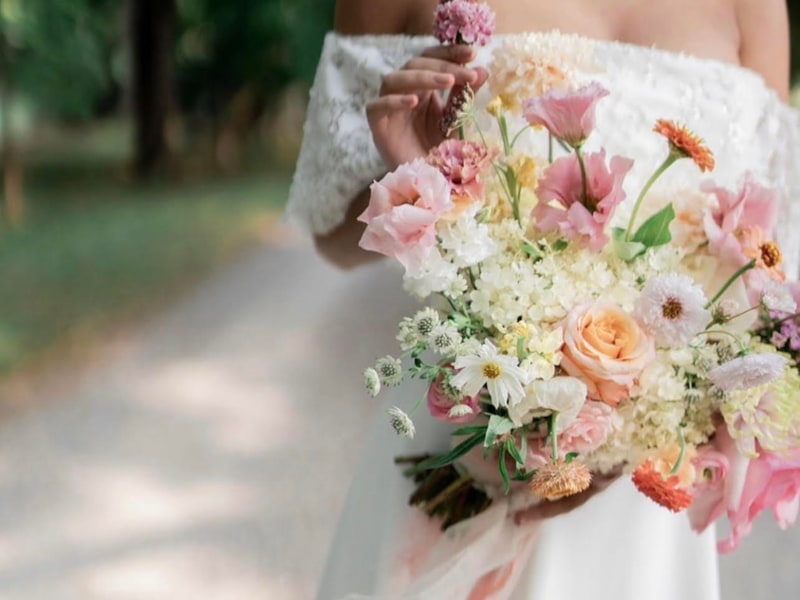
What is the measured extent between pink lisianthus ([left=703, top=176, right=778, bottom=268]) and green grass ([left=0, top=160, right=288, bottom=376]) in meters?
3.52

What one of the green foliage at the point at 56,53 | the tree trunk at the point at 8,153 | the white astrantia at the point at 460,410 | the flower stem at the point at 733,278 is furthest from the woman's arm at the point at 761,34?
the tree trunk at the point at 8,153

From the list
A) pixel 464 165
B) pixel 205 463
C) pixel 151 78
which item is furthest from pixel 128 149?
pixel 464 165

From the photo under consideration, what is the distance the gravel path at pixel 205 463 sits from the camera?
102 inches

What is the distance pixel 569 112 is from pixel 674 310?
0.17 metres

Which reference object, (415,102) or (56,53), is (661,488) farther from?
(56,53)

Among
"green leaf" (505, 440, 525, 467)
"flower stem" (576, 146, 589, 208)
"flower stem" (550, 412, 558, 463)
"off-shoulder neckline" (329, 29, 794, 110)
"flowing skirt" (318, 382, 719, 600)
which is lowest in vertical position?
"flowing skirt" (318, 382, 719, 600)

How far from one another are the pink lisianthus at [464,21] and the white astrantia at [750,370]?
1.11 ft

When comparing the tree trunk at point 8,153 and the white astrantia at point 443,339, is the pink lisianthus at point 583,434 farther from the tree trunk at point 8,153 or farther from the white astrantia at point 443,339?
the tree trunk at point 8,153

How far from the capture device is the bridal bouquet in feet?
2.32

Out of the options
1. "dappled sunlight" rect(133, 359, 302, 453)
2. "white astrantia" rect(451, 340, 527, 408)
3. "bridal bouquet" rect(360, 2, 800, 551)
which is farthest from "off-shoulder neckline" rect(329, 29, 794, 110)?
"dappled sunlight" rect(133, 359, 302, 453)

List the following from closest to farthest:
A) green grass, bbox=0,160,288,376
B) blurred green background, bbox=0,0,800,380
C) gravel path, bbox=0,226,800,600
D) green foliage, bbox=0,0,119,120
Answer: gravel path, bbox=0,226,800,600, green grass, bbox=0,160,288,376, blurred green background, bbox=0,0,800,380, green foliage, bbox=0,0,119,120

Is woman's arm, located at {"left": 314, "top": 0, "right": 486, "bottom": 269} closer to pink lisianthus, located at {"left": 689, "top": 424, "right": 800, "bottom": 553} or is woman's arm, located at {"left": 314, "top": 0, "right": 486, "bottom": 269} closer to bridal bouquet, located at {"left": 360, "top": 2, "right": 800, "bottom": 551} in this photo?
bridal bouquet, located at {"left": 360, "top": 2, "right": 800, "bottom": 551}

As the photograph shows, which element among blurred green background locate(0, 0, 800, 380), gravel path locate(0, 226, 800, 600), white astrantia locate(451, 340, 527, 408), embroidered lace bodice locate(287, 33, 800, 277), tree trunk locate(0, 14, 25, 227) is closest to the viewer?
white astrantia locate(451, 340, 527, 408)

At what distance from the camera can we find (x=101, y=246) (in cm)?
529
